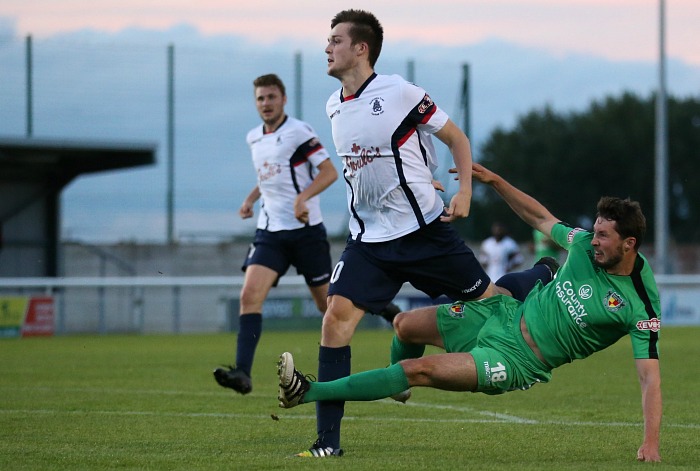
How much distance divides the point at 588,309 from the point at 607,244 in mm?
379

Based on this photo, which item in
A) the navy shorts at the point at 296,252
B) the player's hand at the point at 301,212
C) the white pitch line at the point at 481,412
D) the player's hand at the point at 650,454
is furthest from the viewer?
the navy shorts at the point at 296,252

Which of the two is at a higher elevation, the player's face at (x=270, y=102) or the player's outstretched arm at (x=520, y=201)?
the player's face at (x=270, y=102)

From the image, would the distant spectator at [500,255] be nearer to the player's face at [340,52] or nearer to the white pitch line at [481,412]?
the white pitch line at [481,412]

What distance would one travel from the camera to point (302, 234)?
1055 centimetres

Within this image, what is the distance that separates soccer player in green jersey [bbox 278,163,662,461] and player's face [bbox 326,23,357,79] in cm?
97

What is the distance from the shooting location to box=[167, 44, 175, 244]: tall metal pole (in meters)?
26.3

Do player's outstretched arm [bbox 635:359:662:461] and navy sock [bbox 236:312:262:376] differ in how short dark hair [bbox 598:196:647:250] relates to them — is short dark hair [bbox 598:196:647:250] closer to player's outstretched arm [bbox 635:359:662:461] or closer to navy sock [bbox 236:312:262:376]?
player's outstretched arm [bbox 635:359:662:461]

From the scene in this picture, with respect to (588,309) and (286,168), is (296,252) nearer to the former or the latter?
(286,168)

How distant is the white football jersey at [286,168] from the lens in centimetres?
1050

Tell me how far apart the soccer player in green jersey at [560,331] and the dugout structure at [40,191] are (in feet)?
67.3

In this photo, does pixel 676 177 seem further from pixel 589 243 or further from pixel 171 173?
pixel 589 243

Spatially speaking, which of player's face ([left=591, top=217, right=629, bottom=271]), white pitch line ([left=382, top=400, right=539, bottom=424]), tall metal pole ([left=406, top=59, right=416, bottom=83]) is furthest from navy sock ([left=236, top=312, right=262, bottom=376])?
tall metal pole ([left=406, top=59, right=416, bottom=83])

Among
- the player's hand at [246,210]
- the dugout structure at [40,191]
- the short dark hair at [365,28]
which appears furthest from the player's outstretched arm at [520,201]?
the dugout structure at [40,191]

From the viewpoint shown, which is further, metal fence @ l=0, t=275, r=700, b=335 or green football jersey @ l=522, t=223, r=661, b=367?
metal fence @ l=0, t=275, r=700, b=335
